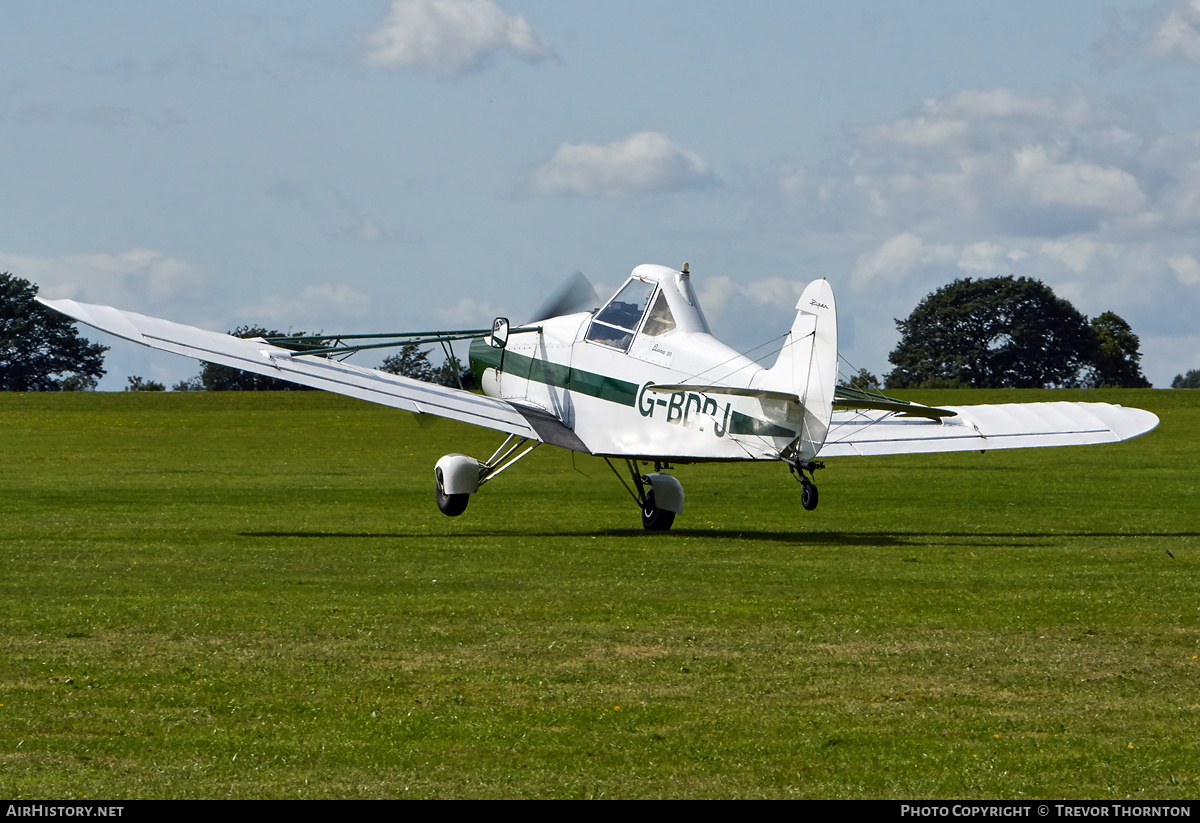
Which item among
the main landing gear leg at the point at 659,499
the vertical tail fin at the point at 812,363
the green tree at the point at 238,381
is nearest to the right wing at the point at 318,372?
the main landing gear leg at the point at 659,499

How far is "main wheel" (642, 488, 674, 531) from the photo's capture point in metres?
20.8

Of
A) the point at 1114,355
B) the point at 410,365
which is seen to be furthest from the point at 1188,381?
the point at 410,365

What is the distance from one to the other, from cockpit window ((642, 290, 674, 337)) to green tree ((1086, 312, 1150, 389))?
Answer: 3288 inches

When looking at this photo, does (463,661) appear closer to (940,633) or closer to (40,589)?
(940,633)

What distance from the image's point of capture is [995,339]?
321 feet

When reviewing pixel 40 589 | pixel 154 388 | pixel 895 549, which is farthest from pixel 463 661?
pixel 154 388

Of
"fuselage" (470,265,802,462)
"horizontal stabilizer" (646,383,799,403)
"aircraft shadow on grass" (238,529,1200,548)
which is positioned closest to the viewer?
"horizontal stabilizer" (646,383,799,403)

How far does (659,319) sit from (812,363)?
2.87m

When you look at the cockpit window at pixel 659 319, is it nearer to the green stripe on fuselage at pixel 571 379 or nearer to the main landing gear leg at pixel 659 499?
the green stripe on fuselage at pixel 571 379

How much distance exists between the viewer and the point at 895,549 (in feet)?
58.9

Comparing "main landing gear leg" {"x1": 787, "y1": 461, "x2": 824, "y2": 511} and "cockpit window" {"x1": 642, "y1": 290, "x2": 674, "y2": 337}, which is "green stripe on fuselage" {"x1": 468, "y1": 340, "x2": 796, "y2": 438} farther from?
"cockpit window" {"x1": 642, "y1": 290, "x2": 674, "y2": 337}

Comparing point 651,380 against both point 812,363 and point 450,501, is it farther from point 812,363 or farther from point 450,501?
point 450,501

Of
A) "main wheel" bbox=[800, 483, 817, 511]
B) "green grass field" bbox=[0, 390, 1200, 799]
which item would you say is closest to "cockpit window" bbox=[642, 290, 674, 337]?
"green grass field" bbox=[0, 390, 1200, 799]

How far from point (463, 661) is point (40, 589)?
16.9 ft
